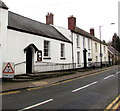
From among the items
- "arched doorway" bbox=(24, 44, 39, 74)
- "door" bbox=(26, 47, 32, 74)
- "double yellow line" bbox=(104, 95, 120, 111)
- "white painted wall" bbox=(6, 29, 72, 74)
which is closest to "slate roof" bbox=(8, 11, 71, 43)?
"white painted wall" bbox=(6, 29, 72, 74)

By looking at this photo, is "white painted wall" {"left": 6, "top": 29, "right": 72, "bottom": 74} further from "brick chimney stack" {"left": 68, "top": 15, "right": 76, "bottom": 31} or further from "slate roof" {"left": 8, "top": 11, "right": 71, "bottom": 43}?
"brick chimney stack" {"left": 68, "top": 15, "right": 76, "bottom": 31}

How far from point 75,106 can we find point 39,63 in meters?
10.4

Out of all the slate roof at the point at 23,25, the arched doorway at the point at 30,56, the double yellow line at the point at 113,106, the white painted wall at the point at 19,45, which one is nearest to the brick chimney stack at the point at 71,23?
the slate roof at the point at 23,25

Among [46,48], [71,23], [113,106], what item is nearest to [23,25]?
[46,48]

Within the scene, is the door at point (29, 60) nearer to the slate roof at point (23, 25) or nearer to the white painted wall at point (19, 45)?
the white painted wall at point (19, 45)

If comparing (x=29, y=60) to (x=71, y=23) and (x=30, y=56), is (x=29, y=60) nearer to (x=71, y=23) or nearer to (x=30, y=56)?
(x=30, y=56)

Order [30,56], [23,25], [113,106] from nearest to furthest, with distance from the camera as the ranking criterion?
1. [113,106]
2. [30,56]
3. [23,25]

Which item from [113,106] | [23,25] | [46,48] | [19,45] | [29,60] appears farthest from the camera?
[46,48]

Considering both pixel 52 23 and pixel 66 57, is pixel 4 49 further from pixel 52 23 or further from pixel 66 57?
pixel 52 23

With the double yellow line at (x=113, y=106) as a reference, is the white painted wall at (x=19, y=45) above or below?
above

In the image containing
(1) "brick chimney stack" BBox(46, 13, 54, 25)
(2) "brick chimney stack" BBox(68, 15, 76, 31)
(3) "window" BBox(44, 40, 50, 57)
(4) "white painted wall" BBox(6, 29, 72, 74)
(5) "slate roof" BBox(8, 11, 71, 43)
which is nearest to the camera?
(4) "white painted wall" BBox(6, 29, 72, 74)

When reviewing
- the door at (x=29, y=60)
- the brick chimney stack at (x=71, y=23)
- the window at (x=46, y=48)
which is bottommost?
the door at (x=29, y=60)

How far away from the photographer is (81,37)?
25.9 m

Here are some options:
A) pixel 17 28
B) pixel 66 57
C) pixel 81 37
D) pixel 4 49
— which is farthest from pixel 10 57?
pixel 81 37
